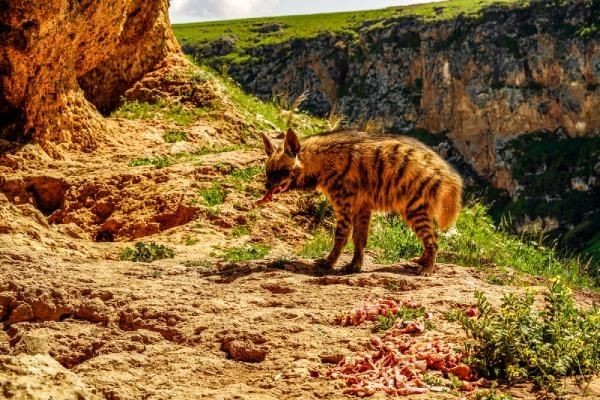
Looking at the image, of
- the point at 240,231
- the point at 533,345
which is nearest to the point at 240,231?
the point at 240,231

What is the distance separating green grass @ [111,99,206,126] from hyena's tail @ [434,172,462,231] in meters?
8.71

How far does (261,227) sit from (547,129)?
444 ft

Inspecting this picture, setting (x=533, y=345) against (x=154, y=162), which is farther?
(x=154, y=162)

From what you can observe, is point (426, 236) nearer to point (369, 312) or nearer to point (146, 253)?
point (369, 312)

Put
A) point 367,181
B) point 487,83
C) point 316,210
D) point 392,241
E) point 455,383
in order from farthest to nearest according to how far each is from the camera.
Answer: point 487,83 → point 316,210 → point 392,241 → point 367,181 → point 455,383

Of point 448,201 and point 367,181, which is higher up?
point 367,181

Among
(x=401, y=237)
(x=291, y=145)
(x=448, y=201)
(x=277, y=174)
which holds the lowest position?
(x=401, y=237)

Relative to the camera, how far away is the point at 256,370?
5.83 metres

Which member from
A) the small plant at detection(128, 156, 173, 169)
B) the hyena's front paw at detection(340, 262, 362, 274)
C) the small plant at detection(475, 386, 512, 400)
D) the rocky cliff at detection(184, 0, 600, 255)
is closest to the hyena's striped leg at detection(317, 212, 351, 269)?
the hyena's front paw at detection(340, 262, 362, 274)

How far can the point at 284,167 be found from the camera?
962cm

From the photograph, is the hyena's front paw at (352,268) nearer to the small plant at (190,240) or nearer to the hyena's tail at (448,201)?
the hyena's tail at (448,201)

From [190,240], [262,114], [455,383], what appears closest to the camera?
[455,383]

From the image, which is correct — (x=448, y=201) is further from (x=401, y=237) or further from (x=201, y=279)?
(x=201, y=279)

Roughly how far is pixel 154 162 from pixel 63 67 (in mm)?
2744
